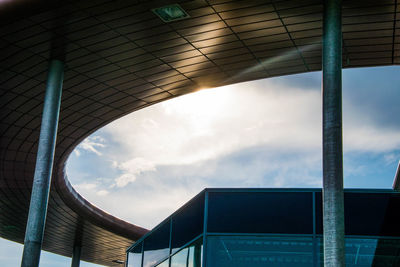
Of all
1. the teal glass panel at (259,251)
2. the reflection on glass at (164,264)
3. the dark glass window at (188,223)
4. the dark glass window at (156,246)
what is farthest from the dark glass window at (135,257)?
the teal glass panel at (259,251)

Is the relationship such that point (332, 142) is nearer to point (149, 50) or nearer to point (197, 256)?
point (197, 256)

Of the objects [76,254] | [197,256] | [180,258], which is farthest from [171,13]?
[76,254]

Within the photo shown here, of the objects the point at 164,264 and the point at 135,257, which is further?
the point at 135,257

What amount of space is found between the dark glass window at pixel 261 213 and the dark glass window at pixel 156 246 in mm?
2636

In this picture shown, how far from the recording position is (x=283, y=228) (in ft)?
45.0

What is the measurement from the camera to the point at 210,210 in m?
14.2

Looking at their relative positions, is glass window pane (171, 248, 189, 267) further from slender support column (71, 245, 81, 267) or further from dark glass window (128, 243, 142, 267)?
slender support column (71, 245, 81, 267)

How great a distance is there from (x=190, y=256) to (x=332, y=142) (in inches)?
187

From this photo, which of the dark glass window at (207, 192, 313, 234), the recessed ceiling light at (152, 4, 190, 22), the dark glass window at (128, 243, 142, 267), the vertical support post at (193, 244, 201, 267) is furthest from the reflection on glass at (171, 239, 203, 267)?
the recessed ceiling light at (152, 4, 190, 22)

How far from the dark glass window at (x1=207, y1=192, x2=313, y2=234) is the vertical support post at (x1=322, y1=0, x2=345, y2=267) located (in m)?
0.57

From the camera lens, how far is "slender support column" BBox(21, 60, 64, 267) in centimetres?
1802

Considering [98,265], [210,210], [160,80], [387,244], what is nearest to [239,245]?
[210,210]

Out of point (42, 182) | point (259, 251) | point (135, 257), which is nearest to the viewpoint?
point (259, 251)

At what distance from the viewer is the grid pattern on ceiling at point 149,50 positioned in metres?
17.7
